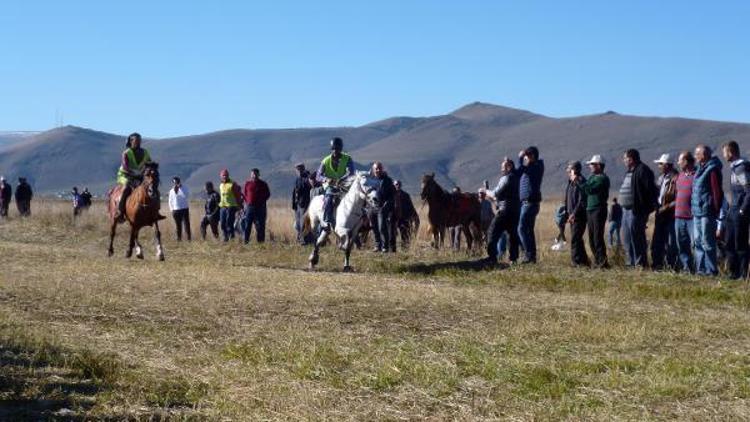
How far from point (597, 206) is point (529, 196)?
4.43 ft

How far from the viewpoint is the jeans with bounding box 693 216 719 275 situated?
1661cm

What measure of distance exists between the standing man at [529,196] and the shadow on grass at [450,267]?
2.57 ft

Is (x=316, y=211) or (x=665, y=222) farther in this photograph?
(x=316, y=211)

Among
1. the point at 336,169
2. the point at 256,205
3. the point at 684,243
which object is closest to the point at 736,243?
the point at 684,243

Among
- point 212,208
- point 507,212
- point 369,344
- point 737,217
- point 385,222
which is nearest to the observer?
point 369,344

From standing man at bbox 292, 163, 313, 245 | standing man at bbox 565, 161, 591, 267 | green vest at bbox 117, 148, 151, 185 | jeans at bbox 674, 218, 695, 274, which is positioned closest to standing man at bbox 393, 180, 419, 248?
standing man at bbox 292, 163, 313, 245

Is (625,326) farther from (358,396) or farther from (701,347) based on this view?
(358,396)

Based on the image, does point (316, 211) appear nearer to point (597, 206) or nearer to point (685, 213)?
point (597, 206)

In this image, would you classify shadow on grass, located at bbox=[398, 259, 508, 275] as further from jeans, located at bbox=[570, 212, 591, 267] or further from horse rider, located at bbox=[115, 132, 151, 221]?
horse rider, located at bbox=[115, 132, 151, 221]

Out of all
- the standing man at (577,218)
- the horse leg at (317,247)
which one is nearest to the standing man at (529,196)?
the standing man at (577,218)

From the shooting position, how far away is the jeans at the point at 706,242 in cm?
1661

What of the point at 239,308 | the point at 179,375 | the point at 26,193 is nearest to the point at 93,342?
the point at 179,375

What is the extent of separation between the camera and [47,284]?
15.4 metres

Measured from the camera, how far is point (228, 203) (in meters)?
28.9
